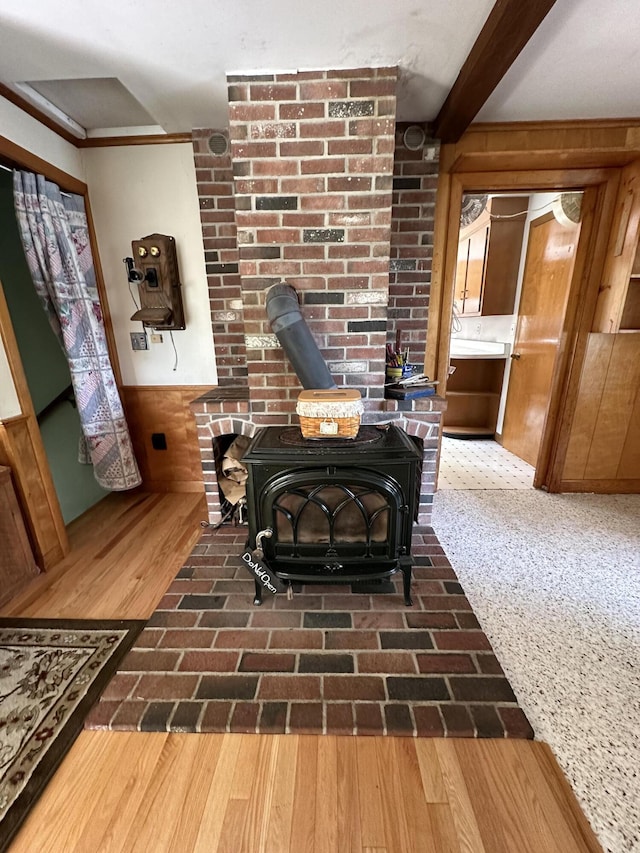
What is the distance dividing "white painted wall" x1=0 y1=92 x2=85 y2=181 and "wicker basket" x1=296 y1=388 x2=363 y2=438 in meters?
1.99

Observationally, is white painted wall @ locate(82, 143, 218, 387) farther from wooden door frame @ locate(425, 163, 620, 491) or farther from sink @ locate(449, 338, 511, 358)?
sink @ locate(449, 338, 511, 358)

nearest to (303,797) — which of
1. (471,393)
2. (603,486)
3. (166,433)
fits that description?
(166,433)

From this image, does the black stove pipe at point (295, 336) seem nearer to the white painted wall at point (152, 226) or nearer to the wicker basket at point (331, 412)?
the wicker basket at point (331, 412)

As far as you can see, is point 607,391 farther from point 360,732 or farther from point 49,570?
point 49,570

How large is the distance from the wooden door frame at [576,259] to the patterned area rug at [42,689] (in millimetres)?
2207

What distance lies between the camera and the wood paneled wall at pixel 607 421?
2314 mm

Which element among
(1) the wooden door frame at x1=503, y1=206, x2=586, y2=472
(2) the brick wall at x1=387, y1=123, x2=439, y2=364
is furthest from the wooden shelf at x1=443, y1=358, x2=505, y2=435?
(2) the brick wall at x1=387, y1=123, x2=439, y2=364

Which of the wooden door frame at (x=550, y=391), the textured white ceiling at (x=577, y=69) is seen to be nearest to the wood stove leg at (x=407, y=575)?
the wooden door frame at (x=550, y=391)

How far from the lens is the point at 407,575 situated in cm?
150

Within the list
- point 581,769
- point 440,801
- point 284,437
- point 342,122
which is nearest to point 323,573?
point 284,437

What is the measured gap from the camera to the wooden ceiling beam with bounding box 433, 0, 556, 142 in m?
1.10

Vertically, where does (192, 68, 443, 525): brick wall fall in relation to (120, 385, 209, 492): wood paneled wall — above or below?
above

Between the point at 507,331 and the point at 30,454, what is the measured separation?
396 cm

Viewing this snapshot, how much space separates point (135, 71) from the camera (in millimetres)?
1518
